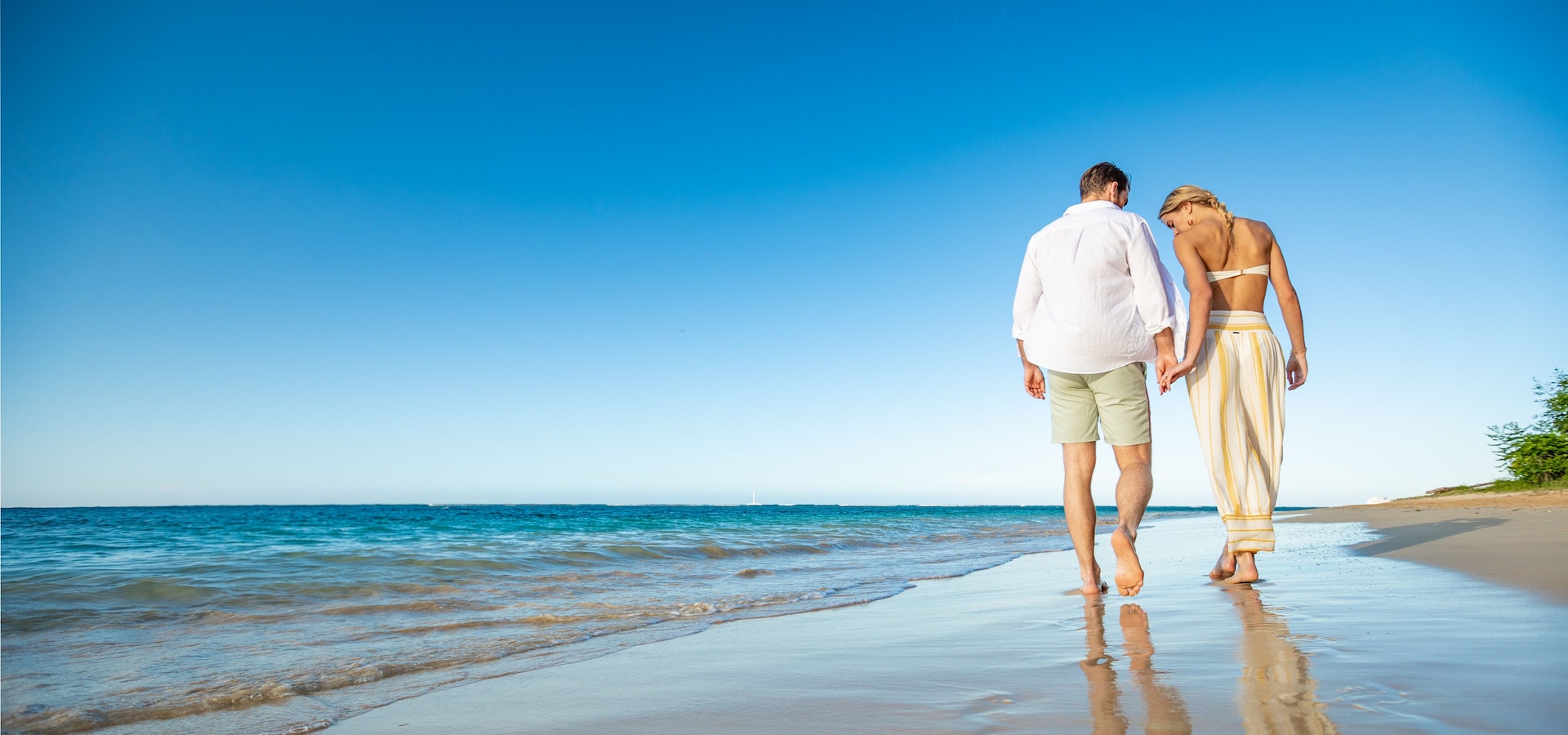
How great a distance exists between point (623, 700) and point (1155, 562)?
13.4 ft

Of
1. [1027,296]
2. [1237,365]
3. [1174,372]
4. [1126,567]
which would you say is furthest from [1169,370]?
[1126,567]

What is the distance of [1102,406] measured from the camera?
320 centimetres

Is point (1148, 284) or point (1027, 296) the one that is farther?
point (1027, 296)

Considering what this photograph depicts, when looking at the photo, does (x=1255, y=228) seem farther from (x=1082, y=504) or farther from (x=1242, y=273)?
(x=1082, y=504)

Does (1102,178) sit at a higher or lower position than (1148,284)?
higher

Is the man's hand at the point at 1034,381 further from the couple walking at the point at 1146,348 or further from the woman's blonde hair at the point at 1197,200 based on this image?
the woman's blonde hair at the point at 1197,200

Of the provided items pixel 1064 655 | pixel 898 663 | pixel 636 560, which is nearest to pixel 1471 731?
→ pixel 1064 655

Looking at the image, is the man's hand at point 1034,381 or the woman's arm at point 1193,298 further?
the man's hand at point 1034,381

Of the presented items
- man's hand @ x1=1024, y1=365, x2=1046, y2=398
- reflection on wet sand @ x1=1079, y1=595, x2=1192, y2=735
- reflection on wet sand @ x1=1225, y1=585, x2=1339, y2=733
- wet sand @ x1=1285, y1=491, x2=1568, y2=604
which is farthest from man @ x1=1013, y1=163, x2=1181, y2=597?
wet sand @ x1=1285, y1=491, x2=1568, y2=604

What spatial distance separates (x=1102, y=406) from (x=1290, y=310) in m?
1.04

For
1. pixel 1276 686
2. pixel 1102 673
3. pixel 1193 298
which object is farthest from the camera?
pixel 1193 298

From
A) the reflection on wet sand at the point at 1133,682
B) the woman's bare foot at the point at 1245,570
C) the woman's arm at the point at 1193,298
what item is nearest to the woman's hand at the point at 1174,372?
the woman's arm at the point at 1193,298

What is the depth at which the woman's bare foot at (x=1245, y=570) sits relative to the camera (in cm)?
333

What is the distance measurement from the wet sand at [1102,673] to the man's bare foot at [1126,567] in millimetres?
64
